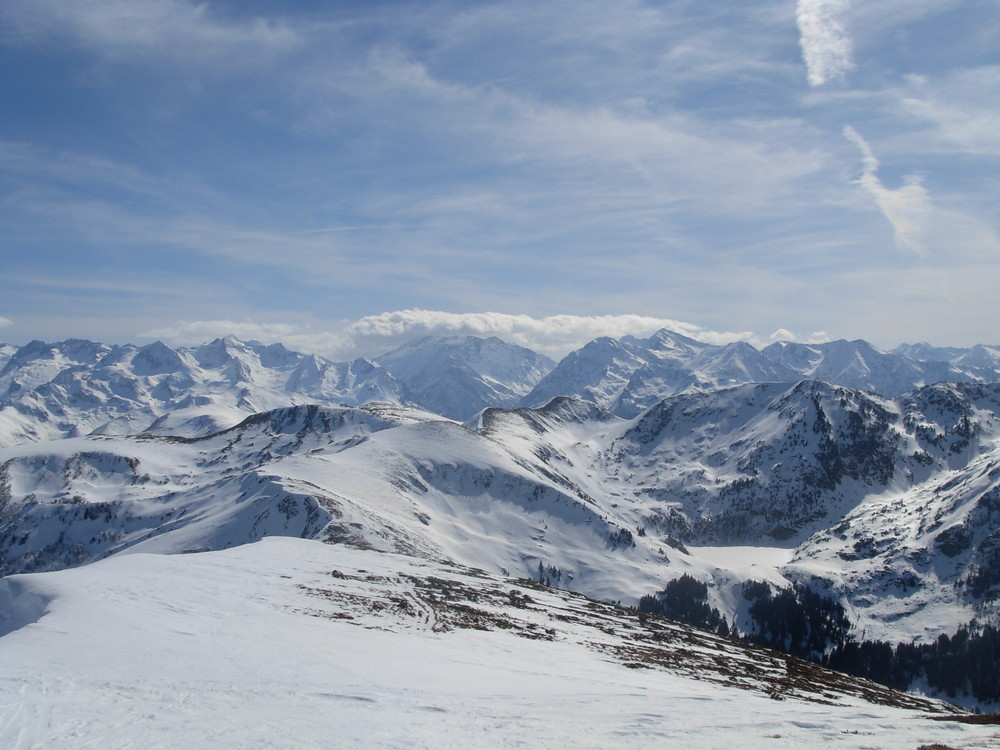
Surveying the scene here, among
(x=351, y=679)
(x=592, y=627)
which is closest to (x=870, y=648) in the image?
(x=592, y=627)

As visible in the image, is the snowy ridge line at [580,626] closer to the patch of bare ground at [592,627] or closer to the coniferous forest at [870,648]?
the patch of bare ground at [592,627]

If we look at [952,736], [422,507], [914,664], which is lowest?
[914,664]

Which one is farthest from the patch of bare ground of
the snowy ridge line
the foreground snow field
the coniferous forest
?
the coniferous forest

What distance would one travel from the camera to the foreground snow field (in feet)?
84.9

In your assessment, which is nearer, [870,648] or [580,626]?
[580,626]

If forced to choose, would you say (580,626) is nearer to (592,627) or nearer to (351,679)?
(592,627)

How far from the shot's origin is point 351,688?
32.4 meters

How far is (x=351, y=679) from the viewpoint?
34.5m

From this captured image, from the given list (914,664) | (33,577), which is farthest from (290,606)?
(914,664)

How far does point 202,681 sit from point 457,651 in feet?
71.4

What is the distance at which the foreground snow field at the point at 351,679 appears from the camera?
25.9 meters

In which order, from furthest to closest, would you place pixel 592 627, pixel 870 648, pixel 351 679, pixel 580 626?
pixel 870 648 < pixel 592 627 < pixel 580 626 < pixel 351 679

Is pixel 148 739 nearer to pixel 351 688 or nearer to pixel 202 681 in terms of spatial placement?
pixel 202 681

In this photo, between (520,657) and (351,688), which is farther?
(520,657)
